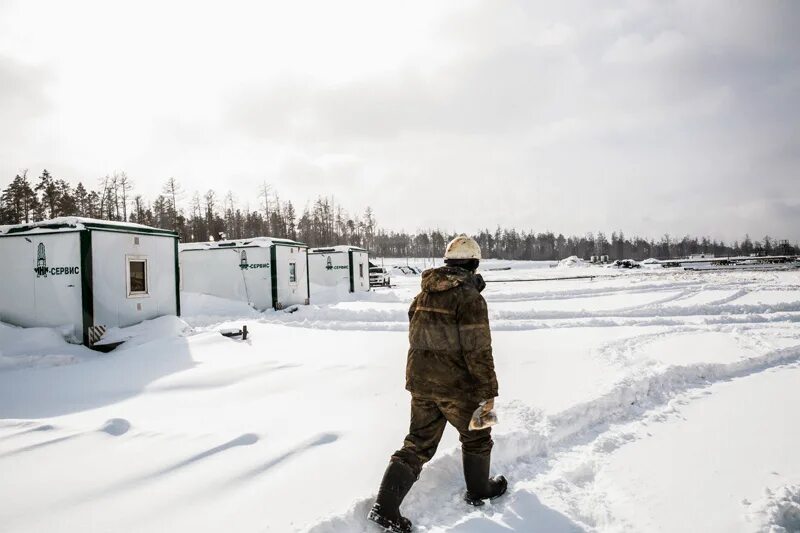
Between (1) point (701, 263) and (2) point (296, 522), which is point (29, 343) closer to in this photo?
(2) point (296, 522)

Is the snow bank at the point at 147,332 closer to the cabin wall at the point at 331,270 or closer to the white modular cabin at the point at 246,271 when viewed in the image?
the white modular cabin at the point at 246,271

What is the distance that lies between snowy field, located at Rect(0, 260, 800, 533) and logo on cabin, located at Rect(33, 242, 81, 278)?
5.51 feet

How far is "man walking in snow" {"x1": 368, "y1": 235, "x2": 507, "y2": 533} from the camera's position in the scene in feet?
9.66

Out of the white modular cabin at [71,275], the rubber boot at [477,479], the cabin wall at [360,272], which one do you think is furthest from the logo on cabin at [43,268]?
the cabin wall at [360,272]

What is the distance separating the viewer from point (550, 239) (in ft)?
427

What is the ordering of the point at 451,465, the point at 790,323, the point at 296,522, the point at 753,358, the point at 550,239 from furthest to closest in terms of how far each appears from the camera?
the point at 550,239, the point at 790,323, the point at 753,358, the point at 451,465, the point at 296,522

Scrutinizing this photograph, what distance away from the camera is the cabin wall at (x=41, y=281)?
1029 cm

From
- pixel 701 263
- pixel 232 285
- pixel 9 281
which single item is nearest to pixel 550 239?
pixel 701 263

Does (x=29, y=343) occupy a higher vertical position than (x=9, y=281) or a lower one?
lower

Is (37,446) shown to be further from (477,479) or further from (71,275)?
(71,275)

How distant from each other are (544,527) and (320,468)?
6.09 feet

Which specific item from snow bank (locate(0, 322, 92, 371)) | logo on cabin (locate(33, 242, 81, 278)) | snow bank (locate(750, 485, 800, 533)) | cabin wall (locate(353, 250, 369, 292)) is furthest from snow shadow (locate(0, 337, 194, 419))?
cabin wall (locate(353, 250, 369, 292))

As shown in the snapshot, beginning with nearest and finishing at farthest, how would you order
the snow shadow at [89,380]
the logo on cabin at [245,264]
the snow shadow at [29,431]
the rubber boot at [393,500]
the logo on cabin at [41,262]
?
the rubber boot at [393,500], the snow shadow at [29,431], the snow shadow at [89,380], the logo on cabin at [41,262], the logo on cabin at [245,264]

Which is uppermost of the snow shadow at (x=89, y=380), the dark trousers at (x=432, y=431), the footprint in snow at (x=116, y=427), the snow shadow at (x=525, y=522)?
the dark trousers at (x=432, y=431)
